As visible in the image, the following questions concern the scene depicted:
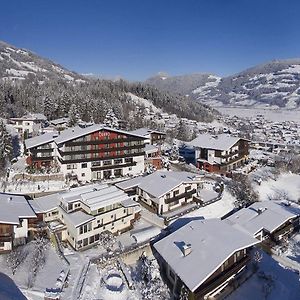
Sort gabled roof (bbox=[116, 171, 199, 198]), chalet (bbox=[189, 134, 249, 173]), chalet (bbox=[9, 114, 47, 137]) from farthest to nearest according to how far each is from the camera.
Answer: chalet (bbox=[9, 114, 47, 137]), chalet (bbox=[189, 134, 249, 173]), gabled roof (bbox=[116, 171, 199, 198])

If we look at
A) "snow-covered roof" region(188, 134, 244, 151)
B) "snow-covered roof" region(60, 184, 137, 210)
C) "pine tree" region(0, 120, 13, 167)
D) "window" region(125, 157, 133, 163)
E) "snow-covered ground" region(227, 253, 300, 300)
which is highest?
"pine tree" region(0, 120, 13, 167)

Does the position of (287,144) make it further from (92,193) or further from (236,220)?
(92,193)

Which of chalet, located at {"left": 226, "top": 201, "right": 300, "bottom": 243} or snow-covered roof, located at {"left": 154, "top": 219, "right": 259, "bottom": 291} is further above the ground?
snow-covered roof, located at {"left": 154, "top": 219, "right": 259, "bottom": 291}

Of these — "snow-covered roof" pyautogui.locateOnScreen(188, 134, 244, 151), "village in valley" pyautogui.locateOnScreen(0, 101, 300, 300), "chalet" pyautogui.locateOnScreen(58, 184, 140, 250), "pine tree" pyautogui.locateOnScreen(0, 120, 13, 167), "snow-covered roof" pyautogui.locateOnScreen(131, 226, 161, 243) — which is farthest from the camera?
"snow-covered roof" pyautogui.locateOnScreen(188, 134, 244, 151)

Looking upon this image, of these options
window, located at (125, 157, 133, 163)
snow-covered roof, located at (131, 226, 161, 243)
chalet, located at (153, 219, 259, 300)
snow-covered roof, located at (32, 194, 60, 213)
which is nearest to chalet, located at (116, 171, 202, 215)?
snow-covered roof, located at (131, 226, 161, 243)

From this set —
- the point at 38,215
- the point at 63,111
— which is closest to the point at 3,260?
the point at 38,215

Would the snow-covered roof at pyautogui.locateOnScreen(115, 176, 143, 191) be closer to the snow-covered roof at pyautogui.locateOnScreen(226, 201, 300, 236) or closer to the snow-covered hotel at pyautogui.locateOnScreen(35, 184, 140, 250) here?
the snow-covered hotel at pyautogui.locateOnScreen(35, 184, 140, 250)

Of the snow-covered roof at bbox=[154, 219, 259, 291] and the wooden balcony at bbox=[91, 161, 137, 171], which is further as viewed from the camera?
the wooden balcony at bbox=[91, 161, 137, 171]
